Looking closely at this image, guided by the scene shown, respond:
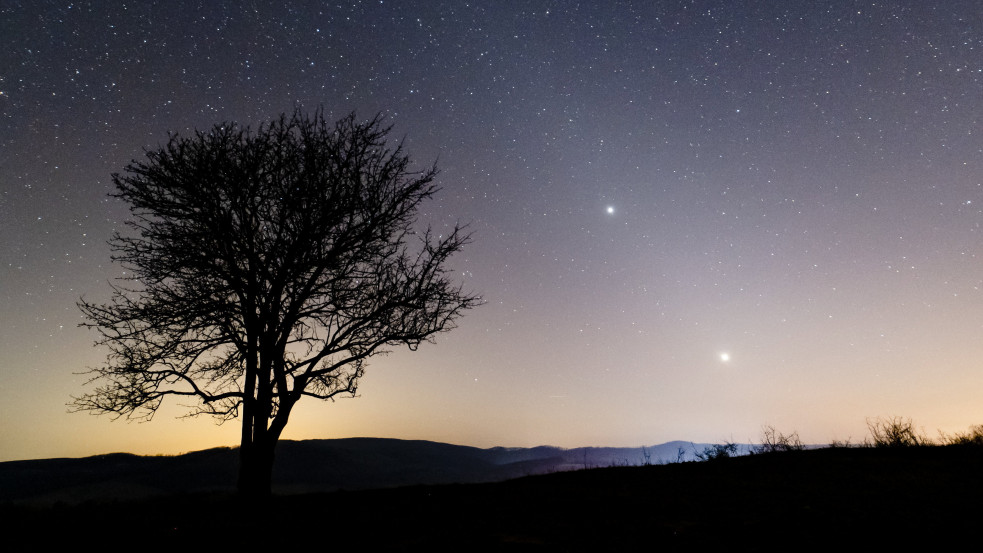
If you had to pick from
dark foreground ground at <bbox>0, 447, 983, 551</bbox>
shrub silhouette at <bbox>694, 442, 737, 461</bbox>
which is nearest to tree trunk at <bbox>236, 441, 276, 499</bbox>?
dark foreground ground at <bbox>0, 447, 983, 551</bbox>

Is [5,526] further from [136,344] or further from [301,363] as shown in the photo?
[301,363]

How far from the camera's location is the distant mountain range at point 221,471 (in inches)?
2549

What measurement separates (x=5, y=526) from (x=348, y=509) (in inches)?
179

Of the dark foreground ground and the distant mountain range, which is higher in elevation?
the dark foreground ground

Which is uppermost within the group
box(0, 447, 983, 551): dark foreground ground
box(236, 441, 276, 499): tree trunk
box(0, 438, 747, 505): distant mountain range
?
Answer: box(236, 441, 276, 499): tree trunk

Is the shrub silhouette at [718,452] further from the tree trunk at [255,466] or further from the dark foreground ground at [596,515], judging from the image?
the tree trunk at [255,466]

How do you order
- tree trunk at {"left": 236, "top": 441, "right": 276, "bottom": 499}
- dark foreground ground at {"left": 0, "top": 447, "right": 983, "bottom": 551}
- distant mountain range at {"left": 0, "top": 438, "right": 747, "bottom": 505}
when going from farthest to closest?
distant mountain range at {"left": 0, "top": 438, "right": 747, "bottom": 505} < tree trunk at {"left": 236, "top": 441, "right": 276, "bottom": 499} < dark foreground ground at {"left": 0, "top": 447, "right": 983, "bottom": 551}

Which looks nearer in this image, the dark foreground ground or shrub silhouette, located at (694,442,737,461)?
the dark foreground ground

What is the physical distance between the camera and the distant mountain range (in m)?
64.8

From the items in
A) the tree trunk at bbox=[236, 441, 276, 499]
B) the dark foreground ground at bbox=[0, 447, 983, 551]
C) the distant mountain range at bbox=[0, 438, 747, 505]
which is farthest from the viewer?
the distant mountain range at bbox=[0, 438, 747, 505]

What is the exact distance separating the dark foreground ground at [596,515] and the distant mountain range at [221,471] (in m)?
28.3

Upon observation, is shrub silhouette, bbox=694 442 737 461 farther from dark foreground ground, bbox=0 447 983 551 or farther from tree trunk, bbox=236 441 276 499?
tree trunk, bbox=236 441 276 499

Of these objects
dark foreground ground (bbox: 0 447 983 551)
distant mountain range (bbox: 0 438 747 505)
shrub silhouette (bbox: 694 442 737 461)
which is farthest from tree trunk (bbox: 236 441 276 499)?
distant mountain range (bbox: 0 438 747 505)

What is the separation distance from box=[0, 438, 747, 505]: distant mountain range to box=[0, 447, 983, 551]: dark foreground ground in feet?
92.8
